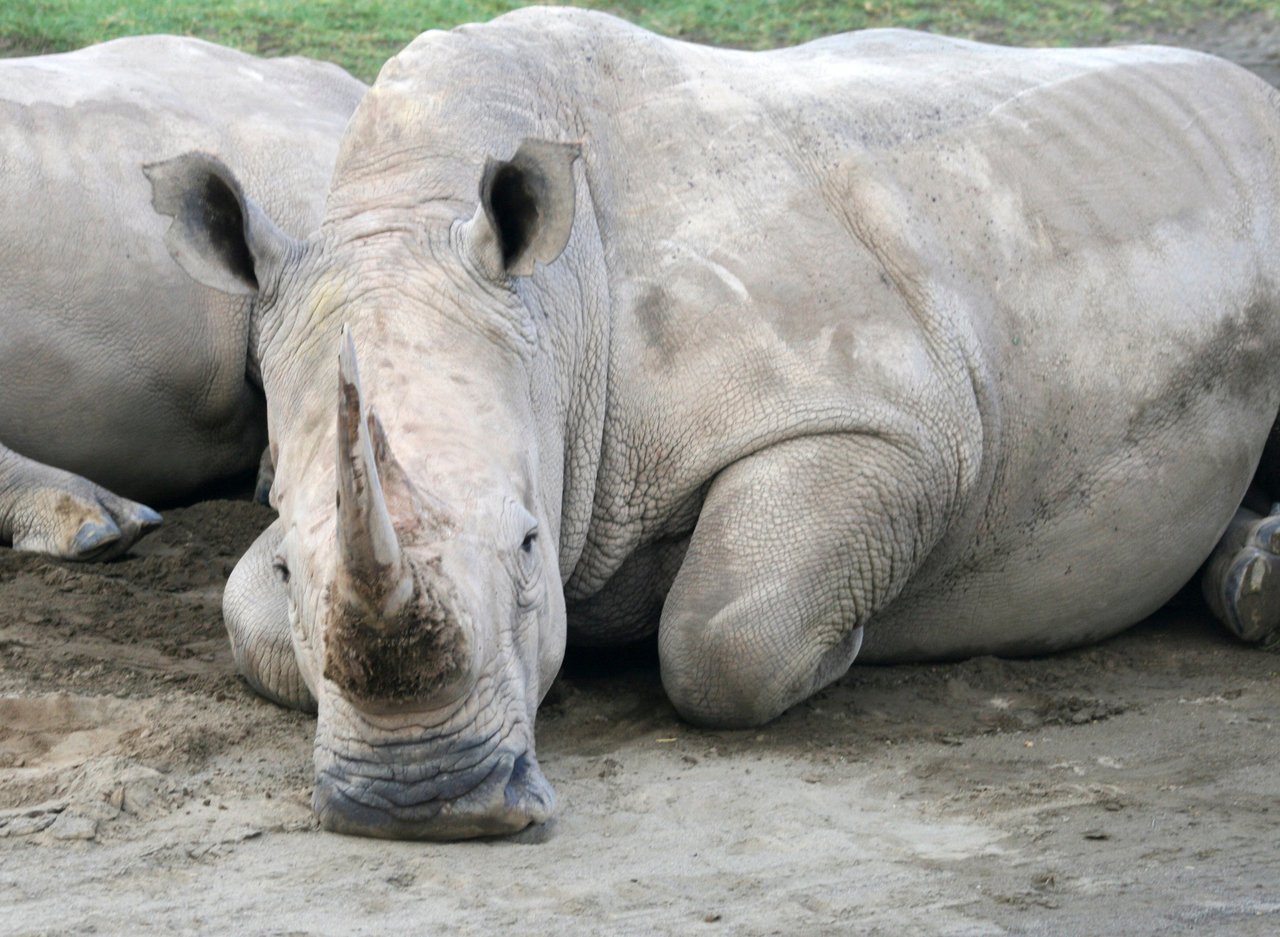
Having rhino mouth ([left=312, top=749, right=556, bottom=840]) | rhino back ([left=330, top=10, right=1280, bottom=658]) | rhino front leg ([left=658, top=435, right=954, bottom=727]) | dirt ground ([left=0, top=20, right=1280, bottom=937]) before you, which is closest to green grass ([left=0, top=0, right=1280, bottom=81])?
rhino back ([left=330, top=10, right=1280, bottom=658])

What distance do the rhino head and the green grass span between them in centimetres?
752

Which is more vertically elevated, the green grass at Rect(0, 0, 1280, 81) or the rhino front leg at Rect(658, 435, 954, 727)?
the green grass at Rect(0, 0, 1280, 81)

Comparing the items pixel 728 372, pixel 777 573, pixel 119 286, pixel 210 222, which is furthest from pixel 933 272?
pixel 119 286

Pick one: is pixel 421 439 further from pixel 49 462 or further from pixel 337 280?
pixel 49 462

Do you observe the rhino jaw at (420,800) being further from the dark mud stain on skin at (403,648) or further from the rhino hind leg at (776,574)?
the rhino hind leg at (776,574)

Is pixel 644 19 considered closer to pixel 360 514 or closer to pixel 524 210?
pixel 524 210

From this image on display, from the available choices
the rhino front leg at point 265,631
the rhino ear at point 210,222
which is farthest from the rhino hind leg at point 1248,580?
the rhino ear at point 210,222

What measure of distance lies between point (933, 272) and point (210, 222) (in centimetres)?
203

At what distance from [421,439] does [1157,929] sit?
186 cm

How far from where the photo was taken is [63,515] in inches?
271

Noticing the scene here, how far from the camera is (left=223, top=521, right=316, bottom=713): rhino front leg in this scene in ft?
17.8

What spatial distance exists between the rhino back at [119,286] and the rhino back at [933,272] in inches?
77.5

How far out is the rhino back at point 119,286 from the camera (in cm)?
721

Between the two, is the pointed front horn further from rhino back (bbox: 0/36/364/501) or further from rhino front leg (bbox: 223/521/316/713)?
rhino back (bbox: 0/36/364/501)
